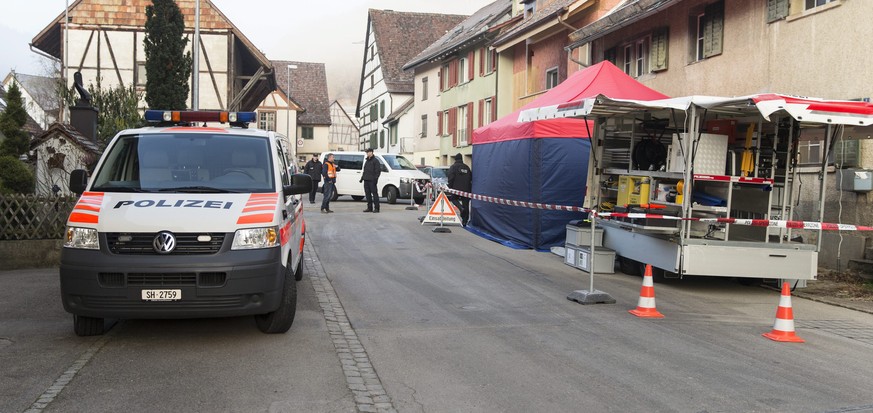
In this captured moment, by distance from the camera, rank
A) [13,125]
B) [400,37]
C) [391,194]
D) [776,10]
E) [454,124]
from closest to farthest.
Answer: [13,125] → [776,10] → [391,194] → [454,124] → [400,37]

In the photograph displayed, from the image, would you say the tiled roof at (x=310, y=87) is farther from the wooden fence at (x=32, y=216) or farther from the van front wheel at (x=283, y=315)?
the van front wheel at (x=283, y=315)

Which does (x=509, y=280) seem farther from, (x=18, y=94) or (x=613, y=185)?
(x=18, y=94)

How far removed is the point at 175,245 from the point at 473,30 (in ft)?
125

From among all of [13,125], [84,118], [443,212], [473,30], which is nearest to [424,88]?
[473,30]

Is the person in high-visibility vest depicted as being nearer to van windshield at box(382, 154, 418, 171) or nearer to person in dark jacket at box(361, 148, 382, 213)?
person in dark jacket at box(361, 148, 382, 213)

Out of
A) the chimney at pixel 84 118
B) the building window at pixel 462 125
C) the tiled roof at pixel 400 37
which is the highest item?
the tiled roof at pixel 400 37

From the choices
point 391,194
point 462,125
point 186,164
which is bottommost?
point 391,194

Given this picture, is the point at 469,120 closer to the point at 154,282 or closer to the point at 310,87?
the point at 154,282

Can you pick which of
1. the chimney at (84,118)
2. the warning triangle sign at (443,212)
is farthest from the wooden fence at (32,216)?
the warning triangle sign at (443,212)

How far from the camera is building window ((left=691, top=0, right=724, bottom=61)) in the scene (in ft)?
56.6

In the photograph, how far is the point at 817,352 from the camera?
7.29 meters

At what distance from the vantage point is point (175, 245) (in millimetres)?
6578

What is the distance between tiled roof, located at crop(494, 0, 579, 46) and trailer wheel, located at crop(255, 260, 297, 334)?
20535mm

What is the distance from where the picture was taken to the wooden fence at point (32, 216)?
38.5 ft
